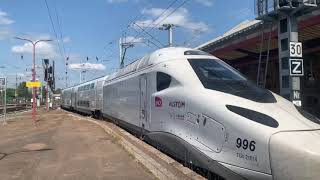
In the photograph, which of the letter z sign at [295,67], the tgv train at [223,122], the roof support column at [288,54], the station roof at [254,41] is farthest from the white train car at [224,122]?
the station roof at [254,41]

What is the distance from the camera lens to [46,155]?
13953 millimetres

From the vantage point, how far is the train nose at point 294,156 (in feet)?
23.8

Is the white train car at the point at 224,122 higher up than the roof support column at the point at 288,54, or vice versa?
the roof support column at the point at 288,54

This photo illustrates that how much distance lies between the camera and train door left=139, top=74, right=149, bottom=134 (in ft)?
47.5

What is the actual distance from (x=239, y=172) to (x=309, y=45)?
22.7m

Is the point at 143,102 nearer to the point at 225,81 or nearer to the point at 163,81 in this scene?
the point at 163,81

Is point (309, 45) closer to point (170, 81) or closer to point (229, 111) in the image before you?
point (170, 81)

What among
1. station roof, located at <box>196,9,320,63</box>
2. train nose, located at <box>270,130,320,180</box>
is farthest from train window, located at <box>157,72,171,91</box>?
station roof, located at <box>196,9,320,63</box>

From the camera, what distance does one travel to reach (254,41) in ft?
98.3

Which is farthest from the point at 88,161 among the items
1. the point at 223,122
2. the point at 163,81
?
the point at 223,122

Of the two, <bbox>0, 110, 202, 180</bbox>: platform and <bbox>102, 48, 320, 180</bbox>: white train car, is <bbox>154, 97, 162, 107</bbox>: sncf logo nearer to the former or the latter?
<bbox>102, 48, 320, 180</bbox>: white train car

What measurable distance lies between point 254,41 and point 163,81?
18.7m

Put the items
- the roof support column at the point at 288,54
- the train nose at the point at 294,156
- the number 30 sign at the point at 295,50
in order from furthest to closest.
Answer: the roof support column at the point at 288,54, the number 30 sign at the point at 295,50, the train nose at the point at 294,156

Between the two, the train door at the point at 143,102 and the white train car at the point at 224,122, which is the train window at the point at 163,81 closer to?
the white train car at the point at 224,122
